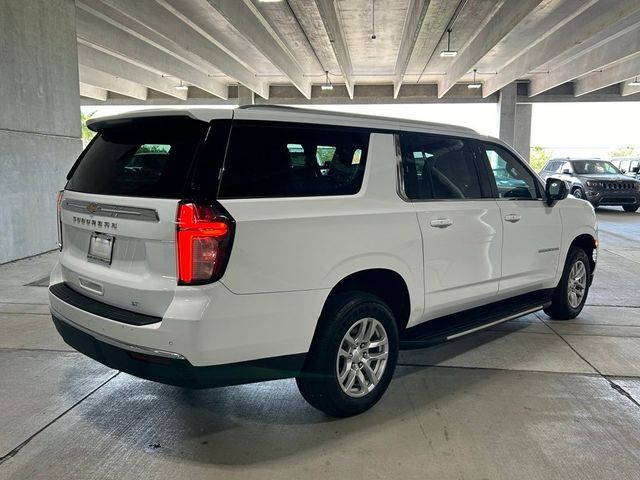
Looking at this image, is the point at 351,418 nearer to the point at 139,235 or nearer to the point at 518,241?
the point at 139,235

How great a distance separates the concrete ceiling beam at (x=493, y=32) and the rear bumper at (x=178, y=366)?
10.6 meters

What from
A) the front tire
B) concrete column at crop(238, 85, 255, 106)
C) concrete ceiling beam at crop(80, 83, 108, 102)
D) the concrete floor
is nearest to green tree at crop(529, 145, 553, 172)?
concrete column at crop(238, 85, 255, 106)

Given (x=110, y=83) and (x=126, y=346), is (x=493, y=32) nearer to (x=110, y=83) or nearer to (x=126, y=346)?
(x=126, y=346)

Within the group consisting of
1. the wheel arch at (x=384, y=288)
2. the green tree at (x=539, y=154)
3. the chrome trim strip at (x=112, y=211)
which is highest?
the green tree at (x=539, y=154)

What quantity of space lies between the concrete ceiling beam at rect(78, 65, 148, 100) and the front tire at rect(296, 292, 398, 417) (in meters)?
19.3

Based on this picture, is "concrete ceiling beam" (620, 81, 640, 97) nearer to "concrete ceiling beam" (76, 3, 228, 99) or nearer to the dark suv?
the dark suv

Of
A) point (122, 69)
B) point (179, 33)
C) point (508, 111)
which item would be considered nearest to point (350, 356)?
point (179, 33)

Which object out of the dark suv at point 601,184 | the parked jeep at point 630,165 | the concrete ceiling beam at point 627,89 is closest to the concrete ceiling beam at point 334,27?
the dark suv at point 601,184

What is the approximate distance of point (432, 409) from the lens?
3506 mm

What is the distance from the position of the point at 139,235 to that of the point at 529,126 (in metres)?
26.1

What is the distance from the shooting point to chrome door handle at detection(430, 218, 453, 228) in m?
3.67

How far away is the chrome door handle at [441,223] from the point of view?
144 inches

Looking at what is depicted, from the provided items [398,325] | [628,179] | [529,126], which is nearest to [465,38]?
[628,179]

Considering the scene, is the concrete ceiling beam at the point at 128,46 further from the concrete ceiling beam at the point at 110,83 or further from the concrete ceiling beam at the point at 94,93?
the concrete ceiling beam at the point at 94,93
